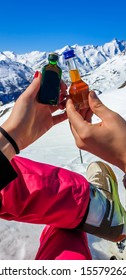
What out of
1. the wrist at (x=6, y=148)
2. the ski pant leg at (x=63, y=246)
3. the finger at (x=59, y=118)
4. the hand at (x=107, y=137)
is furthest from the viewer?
the finger at (x=59, y=118)

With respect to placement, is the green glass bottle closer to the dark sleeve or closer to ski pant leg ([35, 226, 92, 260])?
the dark sleeve

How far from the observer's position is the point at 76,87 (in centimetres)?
282

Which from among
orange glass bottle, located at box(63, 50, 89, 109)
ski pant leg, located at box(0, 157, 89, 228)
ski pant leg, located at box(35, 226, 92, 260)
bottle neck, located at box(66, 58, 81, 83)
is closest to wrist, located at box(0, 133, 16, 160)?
ski pant leg, located at box(0, 157, 89, 228)

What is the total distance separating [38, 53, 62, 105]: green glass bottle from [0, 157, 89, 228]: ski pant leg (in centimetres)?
57

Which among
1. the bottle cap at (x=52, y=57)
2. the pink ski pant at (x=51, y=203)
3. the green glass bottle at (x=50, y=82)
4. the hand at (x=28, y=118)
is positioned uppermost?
the bottle cap at (x=52, y=57)

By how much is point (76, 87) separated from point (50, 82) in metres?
0.24

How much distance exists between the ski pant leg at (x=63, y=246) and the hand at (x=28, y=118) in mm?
869

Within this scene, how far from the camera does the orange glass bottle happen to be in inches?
107

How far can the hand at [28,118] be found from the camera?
2.71 m

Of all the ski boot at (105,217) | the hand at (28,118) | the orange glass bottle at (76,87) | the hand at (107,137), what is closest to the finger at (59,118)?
the hand at (28,118)

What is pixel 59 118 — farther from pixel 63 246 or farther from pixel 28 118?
pixel 63 246

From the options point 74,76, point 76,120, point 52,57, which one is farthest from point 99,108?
point 52,57

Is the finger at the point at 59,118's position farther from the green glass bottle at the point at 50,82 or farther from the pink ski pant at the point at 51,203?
the pink ski pant at the point at 51,203

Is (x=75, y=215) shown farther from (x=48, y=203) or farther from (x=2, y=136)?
(x=2, y=136)
